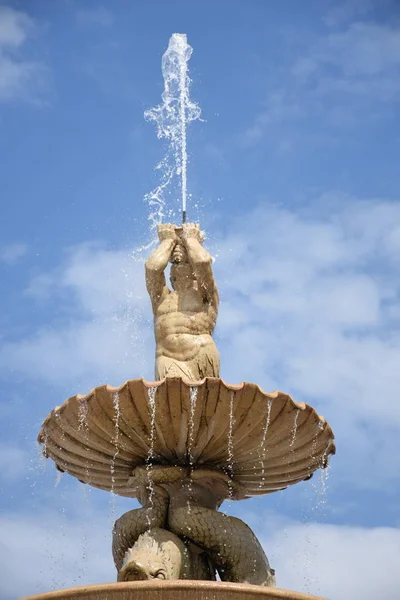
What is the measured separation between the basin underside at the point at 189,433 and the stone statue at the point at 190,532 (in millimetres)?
208

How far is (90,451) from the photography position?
10930 millimetres

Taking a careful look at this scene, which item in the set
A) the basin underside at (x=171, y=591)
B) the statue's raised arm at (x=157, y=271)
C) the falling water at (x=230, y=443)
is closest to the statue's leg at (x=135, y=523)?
the falling water at (x=230, y=443)

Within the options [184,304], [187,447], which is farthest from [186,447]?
[184,304]

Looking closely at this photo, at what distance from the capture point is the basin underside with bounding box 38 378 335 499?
9.92 metres

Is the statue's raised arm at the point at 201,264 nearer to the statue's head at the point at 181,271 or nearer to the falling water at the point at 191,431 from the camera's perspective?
the statue's head at the point at 181,271

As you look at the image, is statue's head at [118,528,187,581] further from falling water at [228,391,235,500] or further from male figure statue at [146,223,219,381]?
male figure statue at [146,223,219,381]

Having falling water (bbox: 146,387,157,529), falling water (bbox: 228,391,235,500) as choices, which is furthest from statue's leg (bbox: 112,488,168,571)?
falling water (bbox: 228,391,235,500)

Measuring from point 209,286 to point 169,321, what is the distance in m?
0.60

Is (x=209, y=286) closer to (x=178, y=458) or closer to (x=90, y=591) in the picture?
(x=178, y=458)

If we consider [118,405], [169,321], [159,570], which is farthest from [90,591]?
[169,321]

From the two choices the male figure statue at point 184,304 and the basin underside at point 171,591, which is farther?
the male figure statue at point 184,304

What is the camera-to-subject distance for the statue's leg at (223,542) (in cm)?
1020

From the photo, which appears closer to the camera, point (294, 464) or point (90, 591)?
point (90, 591)

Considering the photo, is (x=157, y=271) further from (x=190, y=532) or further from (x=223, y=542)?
(x=223, y=542)
